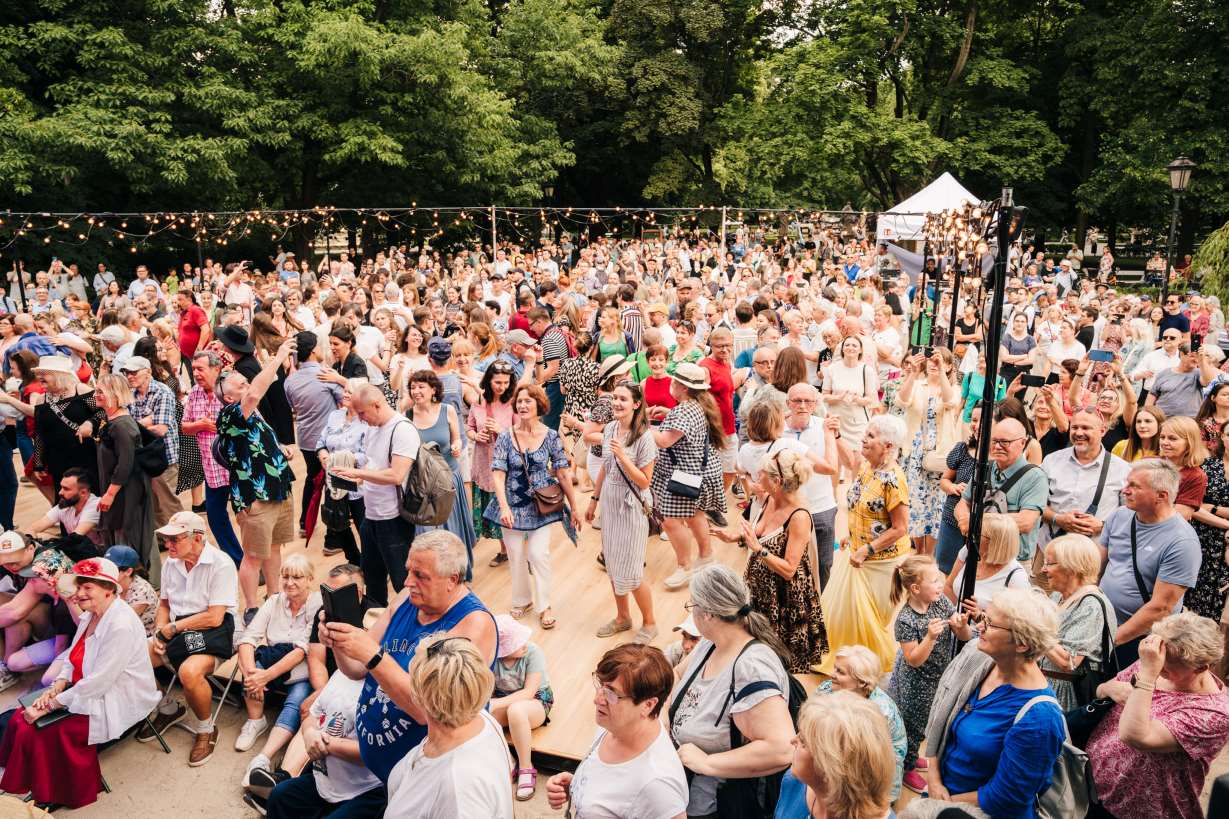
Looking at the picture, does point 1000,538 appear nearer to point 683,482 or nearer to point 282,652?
point 683,482

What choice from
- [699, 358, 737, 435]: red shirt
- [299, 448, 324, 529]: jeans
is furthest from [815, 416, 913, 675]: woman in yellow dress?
[299, 448, 324, 529]: jeans

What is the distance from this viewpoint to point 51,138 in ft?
58.0

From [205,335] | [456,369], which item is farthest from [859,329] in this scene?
[205,335]

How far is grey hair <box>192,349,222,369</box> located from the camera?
5.66 m

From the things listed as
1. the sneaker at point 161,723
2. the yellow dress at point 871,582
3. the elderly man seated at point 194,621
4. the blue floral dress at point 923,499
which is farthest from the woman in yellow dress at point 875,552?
the sneaker at point 161,723

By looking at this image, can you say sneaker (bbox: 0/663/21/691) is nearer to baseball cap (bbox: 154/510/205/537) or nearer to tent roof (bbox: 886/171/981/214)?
baseball cap (bbox: 154/510/205/537)

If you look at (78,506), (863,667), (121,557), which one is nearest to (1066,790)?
(863,667)

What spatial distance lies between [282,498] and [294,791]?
206 centimetres

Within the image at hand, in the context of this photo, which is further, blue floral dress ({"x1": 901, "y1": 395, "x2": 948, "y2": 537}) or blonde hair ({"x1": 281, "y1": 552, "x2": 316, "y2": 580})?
blue floral dress ({"x1": 901, "y1": 395, "x2": 948, "y2": 537})

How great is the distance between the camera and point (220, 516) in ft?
18.3

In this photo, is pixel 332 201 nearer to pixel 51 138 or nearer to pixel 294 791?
pixel 51 138

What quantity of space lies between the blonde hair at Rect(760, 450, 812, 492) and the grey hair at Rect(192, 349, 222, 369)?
3973mm

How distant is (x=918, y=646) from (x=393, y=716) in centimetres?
219

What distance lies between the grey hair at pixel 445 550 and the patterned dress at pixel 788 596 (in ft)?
5.17
